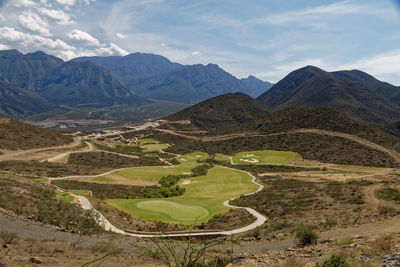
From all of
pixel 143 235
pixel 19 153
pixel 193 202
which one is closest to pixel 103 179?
pixel 193 202

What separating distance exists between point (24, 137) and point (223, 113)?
338ft

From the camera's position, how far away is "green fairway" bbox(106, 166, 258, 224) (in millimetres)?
22359

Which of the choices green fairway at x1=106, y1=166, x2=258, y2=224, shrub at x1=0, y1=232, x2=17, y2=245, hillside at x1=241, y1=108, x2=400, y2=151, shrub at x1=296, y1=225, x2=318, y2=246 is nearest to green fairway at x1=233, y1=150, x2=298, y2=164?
hillside at x1=241, y1=108, x2=400, y2=151

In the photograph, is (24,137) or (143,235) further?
(24,137)

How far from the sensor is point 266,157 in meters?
63.2

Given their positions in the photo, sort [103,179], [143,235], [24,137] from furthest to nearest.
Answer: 1. [24,137]
2. [103,179]
3. [143,235]

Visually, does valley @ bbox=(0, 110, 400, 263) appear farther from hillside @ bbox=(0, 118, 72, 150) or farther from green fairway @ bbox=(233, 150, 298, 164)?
hillside @ bbox=(0, 118, 72, 150)

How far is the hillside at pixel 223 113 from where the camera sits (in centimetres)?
13475

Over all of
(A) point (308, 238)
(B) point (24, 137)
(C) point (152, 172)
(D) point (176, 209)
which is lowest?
(C) point (152, 172)

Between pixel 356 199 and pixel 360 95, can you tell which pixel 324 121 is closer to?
pixel 356 199

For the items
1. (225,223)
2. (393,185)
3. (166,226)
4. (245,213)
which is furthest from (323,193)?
(166,226)

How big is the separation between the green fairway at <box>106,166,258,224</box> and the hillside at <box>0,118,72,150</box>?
40.9m

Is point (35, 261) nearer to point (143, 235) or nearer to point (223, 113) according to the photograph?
point (143, 235)

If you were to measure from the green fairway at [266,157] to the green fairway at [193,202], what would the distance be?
761 inches
